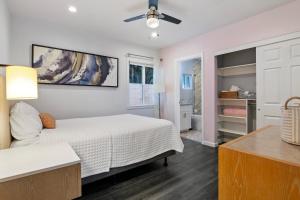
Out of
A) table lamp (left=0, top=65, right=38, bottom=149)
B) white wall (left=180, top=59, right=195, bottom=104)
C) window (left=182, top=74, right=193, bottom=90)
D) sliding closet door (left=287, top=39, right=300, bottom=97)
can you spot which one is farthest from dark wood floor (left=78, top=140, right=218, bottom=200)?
window (left=182, top=74, right=193, bottom=90)

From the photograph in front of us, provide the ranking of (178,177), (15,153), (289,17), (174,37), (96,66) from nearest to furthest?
(15,153), (178,177), (289,17), (96,66), (174,37)

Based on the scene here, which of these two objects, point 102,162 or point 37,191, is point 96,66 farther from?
point 37,191

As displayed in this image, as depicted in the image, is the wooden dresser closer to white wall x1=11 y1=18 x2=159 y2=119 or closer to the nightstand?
the nightstand

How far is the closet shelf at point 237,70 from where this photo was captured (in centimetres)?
355

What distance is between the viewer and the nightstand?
1005mm

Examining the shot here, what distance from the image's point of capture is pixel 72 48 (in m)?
3.54

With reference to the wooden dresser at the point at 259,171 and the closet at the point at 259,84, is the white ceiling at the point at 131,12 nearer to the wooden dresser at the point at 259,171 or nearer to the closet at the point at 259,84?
the closet at the point at 259,84

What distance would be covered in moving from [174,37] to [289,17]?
2.21m

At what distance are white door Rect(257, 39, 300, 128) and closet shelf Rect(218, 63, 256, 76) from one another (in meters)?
Answer: 0.55

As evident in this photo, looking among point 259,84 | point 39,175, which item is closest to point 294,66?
point 259,84

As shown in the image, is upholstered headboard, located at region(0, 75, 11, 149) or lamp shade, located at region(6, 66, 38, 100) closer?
lamp shade, located at region(6, 66, 38, 100)

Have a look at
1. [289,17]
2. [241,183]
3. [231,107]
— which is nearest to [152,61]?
[231,107]

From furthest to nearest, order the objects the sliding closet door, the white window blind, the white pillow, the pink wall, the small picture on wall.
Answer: the white window blind → the small picture on wall → the pink wall → the sliding closet door → the white pillow

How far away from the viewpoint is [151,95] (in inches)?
197
